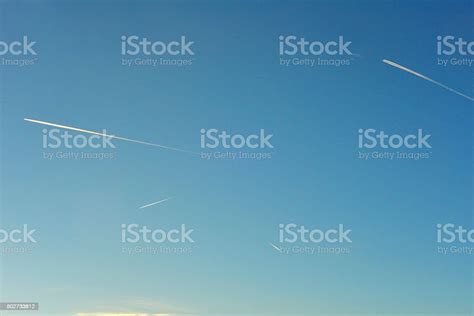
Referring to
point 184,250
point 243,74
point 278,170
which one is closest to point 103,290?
point 184,250

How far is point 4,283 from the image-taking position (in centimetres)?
508

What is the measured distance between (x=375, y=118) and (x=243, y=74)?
3.65ft
